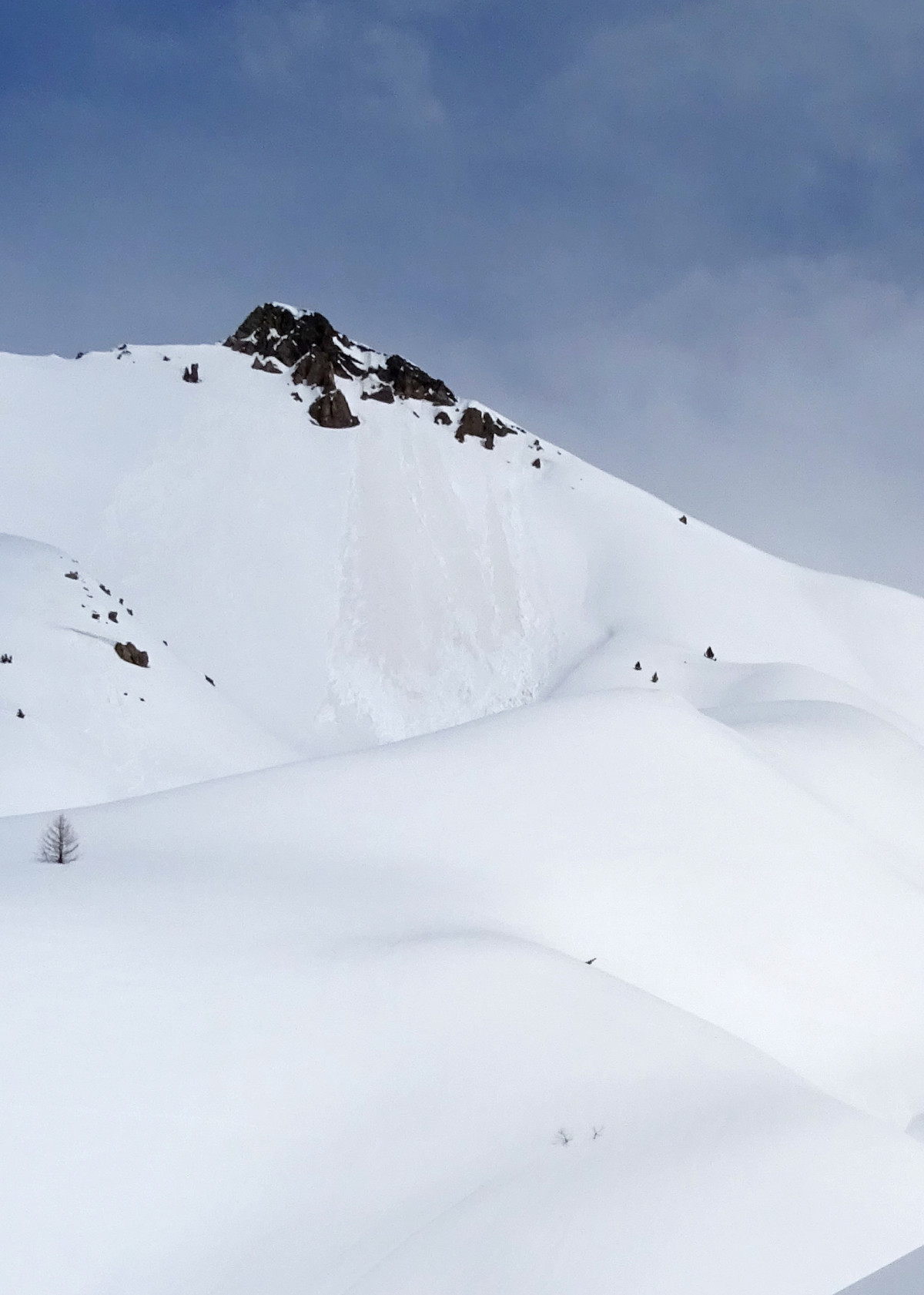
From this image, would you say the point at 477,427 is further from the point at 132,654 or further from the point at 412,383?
the point at 132,654

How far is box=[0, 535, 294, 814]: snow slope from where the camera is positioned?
73.6 feet

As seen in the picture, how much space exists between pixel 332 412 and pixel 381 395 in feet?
20.5

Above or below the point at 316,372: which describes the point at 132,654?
below

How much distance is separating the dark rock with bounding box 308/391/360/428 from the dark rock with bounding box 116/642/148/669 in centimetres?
3491

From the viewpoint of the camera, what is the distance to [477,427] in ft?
221

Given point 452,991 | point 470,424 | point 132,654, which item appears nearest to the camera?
point 452,991

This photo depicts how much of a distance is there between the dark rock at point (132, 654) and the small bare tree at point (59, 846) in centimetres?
1833

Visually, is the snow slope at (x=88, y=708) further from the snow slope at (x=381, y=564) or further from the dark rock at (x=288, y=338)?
the dark rock at (x=288, y=338)

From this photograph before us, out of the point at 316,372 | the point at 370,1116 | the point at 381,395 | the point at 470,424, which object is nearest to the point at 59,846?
the point at 370,1116

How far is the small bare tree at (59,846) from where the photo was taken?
11.2 metres

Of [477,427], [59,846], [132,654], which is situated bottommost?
[59,846]

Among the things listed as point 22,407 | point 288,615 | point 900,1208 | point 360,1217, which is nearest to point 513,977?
point 360,1217

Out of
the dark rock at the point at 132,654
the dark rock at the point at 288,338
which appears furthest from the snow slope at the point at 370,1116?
the dark rock at the point at 288,338

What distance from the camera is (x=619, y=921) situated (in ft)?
46.7
